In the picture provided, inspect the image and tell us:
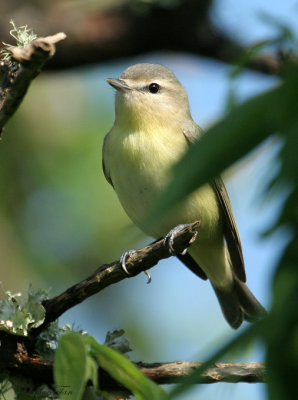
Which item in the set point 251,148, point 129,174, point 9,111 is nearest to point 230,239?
point 129,174

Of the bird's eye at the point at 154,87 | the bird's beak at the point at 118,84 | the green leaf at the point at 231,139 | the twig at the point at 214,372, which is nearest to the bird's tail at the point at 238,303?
the bird's eye at the point at 154,87

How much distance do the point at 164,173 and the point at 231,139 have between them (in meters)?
2.82

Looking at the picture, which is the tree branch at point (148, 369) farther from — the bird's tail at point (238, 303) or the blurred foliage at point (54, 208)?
the blurred foliage at point (54, 208)

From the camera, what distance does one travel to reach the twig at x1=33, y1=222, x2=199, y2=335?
2.72m

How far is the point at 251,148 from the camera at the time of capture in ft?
3.75

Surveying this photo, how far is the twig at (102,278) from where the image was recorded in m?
2.72

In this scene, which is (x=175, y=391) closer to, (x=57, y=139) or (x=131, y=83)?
(x=131, y=83)

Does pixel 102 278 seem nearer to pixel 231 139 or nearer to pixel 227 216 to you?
pixel 231 139

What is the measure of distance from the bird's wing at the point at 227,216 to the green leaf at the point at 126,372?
9.29ft

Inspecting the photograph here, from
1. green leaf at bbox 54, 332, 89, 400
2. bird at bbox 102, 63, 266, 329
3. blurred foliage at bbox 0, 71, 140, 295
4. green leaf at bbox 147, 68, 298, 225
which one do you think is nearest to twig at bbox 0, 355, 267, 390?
green leaf at bbox 54, 332, 89, 400

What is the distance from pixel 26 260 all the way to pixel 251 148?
4.82 meters

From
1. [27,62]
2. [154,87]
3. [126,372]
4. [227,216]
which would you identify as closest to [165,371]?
[126,372]

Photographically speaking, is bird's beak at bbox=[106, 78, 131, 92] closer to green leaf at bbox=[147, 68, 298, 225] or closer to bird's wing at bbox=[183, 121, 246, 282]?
bird's wing at bbox=[183, 121, 246, 282]

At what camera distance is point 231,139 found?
113 cm
